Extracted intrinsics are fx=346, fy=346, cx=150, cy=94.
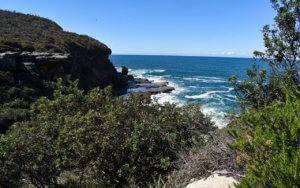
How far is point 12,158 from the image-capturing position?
10078mm

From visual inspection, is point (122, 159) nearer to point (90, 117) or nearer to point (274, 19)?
point (90, 117)

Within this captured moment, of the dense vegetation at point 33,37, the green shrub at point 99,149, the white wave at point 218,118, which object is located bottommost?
the white wave at point 218,118

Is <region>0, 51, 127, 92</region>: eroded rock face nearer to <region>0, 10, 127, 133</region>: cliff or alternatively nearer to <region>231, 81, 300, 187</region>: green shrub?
<region>0, 10, 127, 133</region>: cliff

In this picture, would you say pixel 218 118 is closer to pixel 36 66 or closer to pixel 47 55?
pixel 47 55

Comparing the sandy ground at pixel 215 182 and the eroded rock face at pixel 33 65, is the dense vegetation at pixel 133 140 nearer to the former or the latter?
the sandy ground at pixel 215 182

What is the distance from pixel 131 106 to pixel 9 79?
68.8ft

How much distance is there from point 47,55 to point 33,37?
13206mm

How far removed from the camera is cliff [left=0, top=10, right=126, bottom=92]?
33094 mm

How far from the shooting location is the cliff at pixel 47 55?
109ft

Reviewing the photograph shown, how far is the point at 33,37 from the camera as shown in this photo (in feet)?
155

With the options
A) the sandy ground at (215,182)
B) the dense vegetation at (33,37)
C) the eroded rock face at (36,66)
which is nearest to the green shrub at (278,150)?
the sandy ground at (215,182)

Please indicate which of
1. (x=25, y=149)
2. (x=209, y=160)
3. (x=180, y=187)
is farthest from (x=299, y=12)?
(x=25, y=149)

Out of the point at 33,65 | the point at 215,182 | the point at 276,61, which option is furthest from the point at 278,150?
the point at 33,65

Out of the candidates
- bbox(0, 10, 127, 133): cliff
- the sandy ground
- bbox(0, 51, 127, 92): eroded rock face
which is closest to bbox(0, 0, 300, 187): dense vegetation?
the sandy ground
